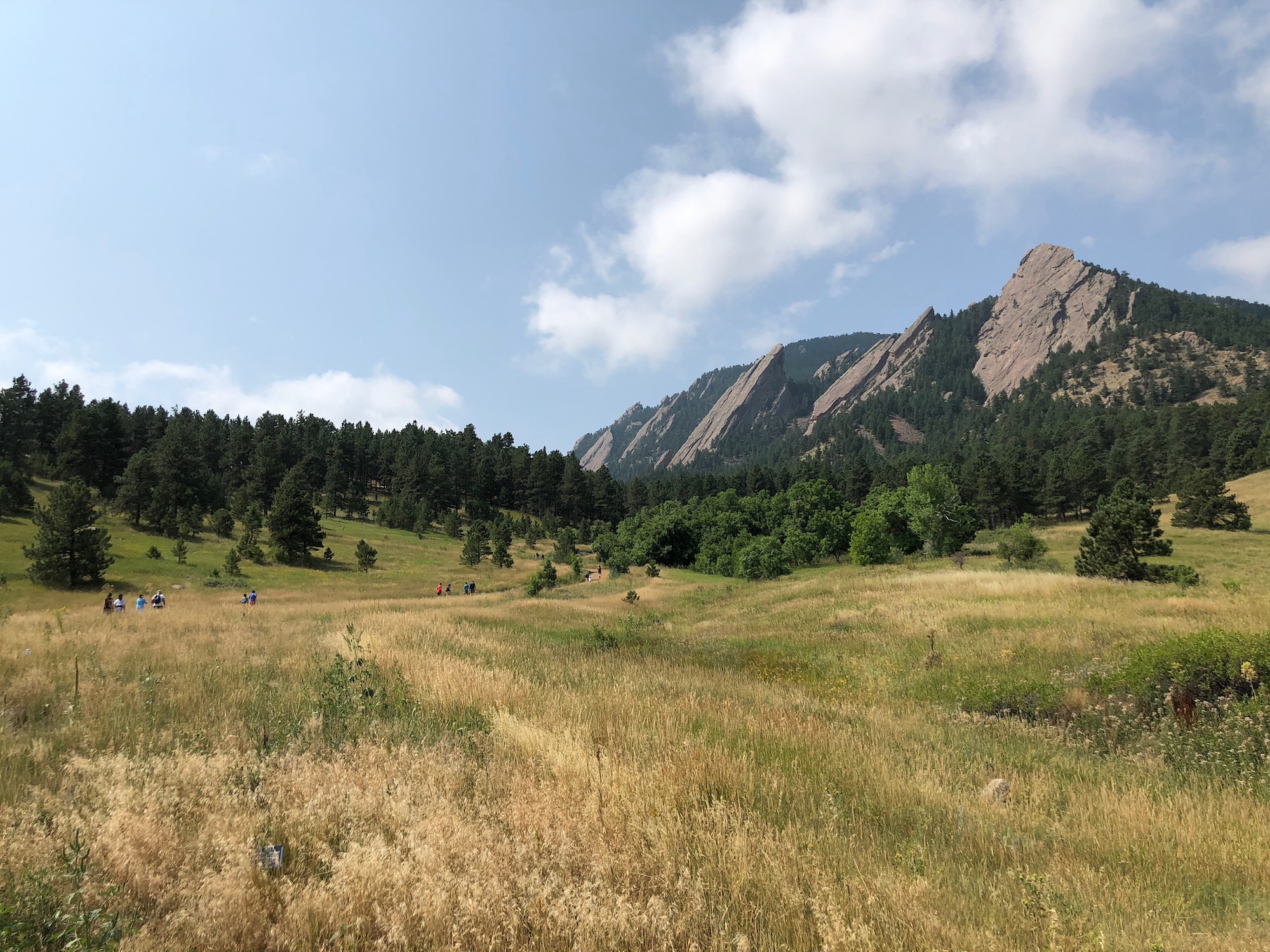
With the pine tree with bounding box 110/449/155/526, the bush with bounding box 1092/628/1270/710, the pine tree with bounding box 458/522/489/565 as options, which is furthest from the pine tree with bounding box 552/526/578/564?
the bush with bounding box 1092/628/1270/710

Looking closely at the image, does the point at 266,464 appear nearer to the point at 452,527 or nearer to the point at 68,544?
the point at 452,527

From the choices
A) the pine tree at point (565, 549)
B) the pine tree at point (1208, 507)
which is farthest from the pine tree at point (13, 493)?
the pine tree at point (1208, 507)

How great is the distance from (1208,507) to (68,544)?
102m

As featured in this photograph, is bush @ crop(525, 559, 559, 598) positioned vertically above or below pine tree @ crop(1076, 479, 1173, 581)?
below

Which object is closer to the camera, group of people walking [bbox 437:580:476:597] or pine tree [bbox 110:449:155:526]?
group of people walking [bbox 437:580:476:597]

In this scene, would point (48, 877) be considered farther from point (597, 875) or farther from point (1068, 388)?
point (1068, 388)

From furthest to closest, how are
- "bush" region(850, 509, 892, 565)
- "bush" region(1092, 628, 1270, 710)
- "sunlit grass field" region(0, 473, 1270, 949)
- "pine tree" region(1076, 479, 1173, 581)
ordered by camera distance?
"bush" region(850, 509, 892, 565)
"pine tree" region(1076, 479, 1173, 581)
"bush" region(1092, 628, 1270, 710)
"sunlit grass field" region(0, 473, 1270, 949)

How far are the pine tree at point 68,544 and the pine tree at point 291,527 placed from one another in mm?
15729

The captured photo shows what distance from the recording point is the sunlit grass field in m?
2.95

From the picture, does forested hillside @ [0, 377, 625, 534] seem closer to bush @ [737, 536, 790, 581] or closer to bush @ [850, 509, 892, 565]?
bush @ [737, 536, 790, 581]

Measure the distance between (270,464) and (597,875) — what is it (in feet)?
Result: 333

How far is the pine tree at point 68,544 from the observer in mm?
40469

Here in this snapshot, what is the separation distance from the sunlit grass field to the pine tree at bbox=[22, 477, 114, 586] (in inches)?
1640

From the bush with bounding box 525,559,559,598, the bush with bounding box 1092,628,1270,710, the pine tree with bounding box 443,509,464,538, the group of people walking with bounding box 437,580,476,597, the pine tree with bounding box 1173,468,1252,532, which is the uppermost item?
the pine tree with bounding box 1173,468,1252,532
